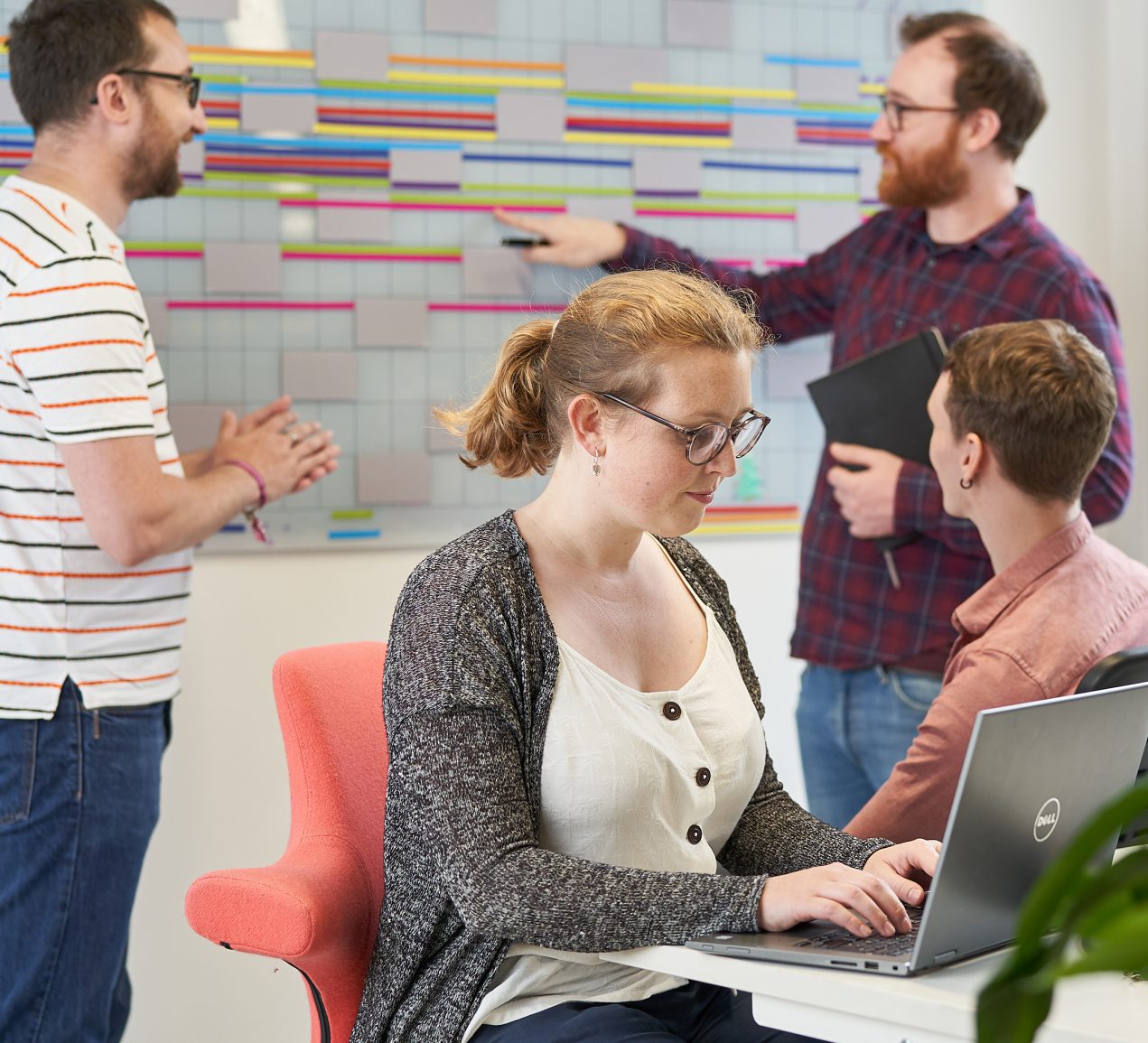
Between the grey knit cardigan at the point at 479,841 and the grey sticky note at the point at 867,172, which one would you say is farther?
the grey sticky note at the point at 867,172

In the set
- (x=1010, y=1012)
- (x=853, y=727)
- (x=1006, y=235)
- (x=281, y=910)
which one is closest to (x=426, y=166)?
(x=1006, y=235)

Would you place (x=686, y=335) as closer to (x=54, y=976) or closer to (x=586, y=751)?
(x=586, y=751)

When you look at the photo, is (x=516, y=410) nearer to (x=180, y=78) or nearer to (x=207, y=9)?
(x=180, y=78)

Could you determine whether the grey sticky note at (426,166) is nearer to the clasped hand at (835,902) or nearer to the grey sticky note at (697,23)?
the grey sticky note at (697,23)

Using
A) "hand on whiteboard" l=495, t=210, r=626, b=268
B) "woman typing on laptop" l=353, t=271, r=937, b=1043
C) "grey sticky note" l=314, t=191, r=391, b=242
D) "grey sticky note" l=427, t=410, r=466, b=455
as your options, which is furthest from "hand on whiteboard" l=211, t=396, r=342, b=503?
"woman typing on laptop" l=353, t=271, r=937, b=1043

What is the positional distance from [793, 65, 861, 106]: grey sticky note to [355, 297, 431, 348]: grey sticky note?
949mm

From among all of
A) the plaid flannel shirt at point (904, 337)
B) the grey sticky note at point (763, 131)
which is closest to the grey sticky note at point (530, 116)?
the plaid flannel shirt at point (904, 337)

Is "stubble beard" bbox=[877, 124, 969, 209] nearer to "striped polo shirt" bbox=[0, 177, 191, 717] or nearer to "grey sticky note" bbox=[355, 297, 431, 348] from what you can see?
"grey sticky note" bbox=[355, 297, 431, 348]

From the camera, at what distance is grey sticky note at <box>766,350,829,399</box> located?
2.82 m

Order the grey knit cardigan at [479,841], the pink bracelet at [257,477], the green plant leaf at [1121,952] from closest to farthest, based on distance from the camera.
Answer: the green plant leaf at [1121,952], the grey knit cardigan at [479,841], the pink bracelet at [257,477]

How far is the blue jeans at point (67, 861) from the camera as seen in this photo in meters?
1.87

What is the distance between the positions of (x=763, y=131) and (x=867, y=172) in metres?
0.25

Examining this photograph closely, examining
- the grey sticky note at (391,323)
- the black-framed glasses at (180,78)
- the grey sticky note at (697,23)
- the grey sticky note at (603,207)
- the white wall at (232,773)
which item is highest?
the grey sticky note at (697,23)

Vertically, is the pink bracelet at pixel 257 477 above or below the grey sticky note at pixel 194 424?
below
